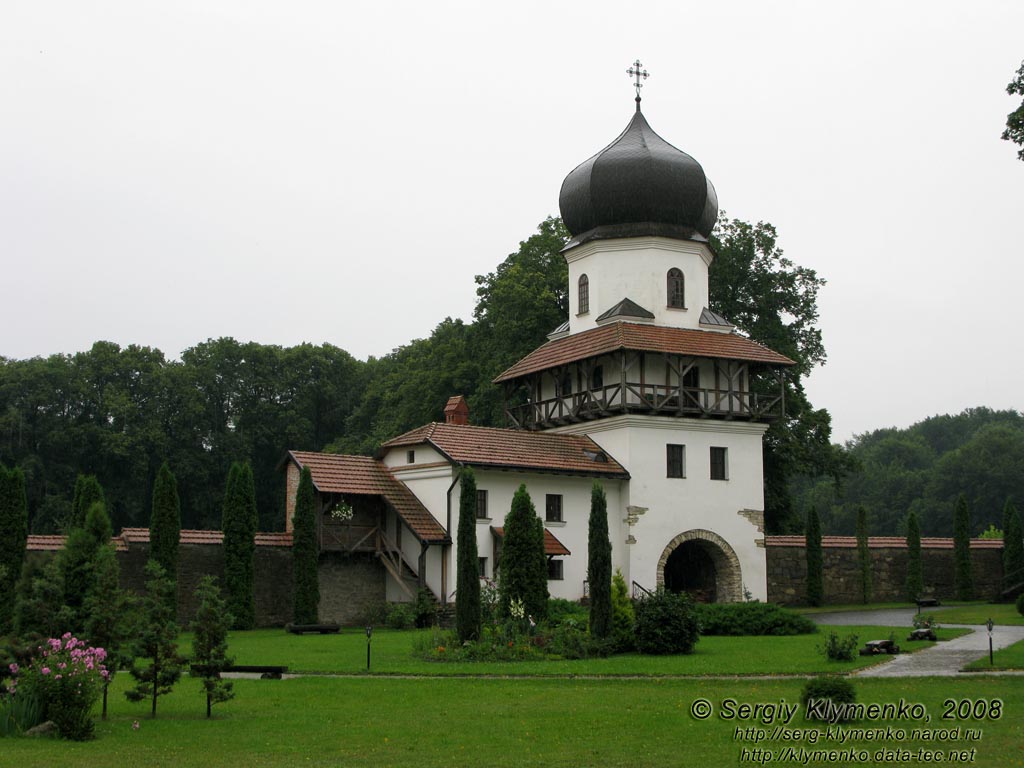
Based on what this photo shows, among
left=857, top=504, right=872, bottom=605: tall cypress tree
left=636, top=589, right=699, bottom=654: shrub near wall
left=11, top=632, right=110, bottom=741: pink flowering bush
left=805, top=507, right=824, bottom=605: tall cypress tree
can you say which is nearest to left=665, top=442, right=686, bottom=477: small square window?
left=805, top=507, right=824, bottom=605: tall cypress tree

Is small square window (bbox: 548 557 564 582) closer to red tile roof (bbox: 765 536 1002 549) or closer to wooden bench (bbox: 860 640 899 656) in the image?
red tile roof (bbox: 765 536 1002 549)

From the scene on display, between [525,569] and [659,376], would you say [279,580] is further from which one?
[659,376]

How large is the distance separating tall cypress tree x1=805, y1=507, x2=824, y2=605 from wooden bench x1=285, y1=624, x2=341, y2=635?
16.1m

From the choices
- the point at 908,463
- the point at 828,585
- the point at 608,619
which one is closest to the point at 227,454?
the point at 828,585

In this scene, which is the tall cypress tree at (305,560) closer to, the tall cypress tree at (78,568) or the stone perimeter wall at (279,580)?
the stone perimeter wall at (279,580)

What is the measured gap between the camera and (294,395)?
65.1 m

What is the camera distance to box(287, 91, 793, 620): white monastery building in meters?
36.0

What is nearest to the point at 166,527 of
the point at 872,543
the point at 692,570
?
the point at 692,570

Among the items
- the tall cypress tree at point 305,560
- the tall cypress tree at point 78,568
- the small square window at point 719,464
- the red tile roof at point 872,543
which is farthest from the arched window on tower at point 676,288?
the tall cypress tree at point 78,568

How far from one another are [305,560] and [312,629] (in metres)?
2.32

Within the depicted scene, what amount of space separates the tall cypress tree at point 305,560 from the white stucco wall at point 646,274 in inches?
461

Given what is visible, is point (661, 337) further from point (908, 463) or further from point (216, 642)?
point (908, 463)

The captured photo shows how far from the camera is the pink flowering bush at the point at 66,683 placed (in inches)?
599

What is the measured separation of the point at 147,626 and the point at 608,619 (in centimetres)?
1149
